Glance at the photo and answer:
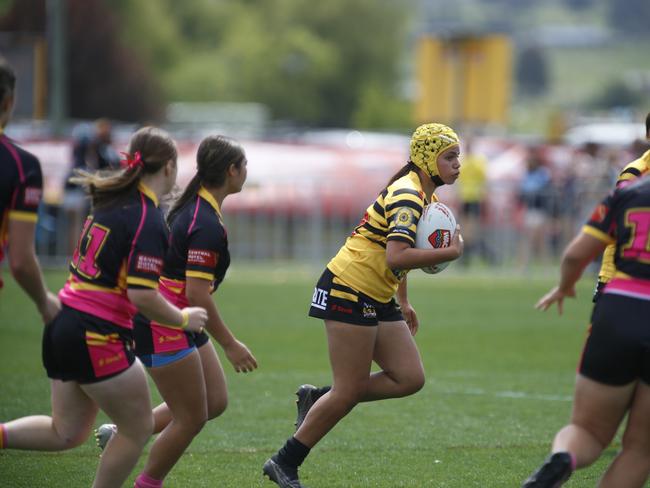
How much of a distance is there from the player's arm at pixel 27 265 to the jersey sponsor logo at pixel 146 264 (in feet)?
1.50

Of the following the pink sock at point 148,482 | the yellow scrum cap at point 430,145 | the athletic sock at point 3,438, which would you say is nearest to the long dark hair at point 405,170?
the yellow scrum cap at point 430,145

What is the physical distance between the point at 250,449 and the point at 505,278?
12.8 metres

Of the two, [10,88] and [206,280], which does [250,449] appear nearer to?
[206,280]

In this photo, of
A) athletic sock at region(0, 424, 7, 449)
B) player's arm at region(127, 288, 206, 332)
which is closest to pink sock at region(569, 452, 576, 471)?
player's arm at region(127, 288, 206, 332)

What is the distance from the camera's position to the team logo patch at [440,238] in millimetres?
6516

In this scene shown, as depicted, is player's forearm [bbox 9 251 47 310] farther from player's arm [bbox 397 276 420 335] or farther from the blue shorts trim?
player's arm [bbox 397 276 420 335]

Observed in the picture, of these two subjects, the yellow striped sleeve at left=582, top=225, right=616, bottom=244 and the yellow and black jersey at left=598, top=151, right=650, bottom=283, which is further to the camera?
the yellow and black jersey at left=598, top=151, right=650, bottom=283

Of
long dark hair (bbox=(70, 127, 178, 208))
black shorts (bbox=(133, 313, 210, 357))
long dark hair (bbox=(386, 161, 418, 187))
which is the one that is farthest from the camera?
long dark hair (bbox=(386, 161, 418, 187))

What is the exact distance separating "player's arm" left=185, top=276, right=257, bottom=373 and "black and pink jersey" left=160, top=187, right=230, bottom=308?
48mm

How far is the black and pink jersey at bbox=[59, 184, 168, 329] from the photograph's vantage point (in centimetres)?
556

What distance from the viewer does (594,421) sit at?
5.38m

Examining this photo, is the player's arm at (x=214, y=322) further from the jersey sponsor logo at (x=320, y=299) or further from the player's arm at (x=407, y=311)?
the player's arm at (x=407, y=311)

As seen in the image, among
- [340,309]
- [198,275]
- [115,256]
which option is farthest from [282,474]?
[115,256]

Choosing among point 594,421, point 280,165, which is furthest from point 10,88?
point 280,165
